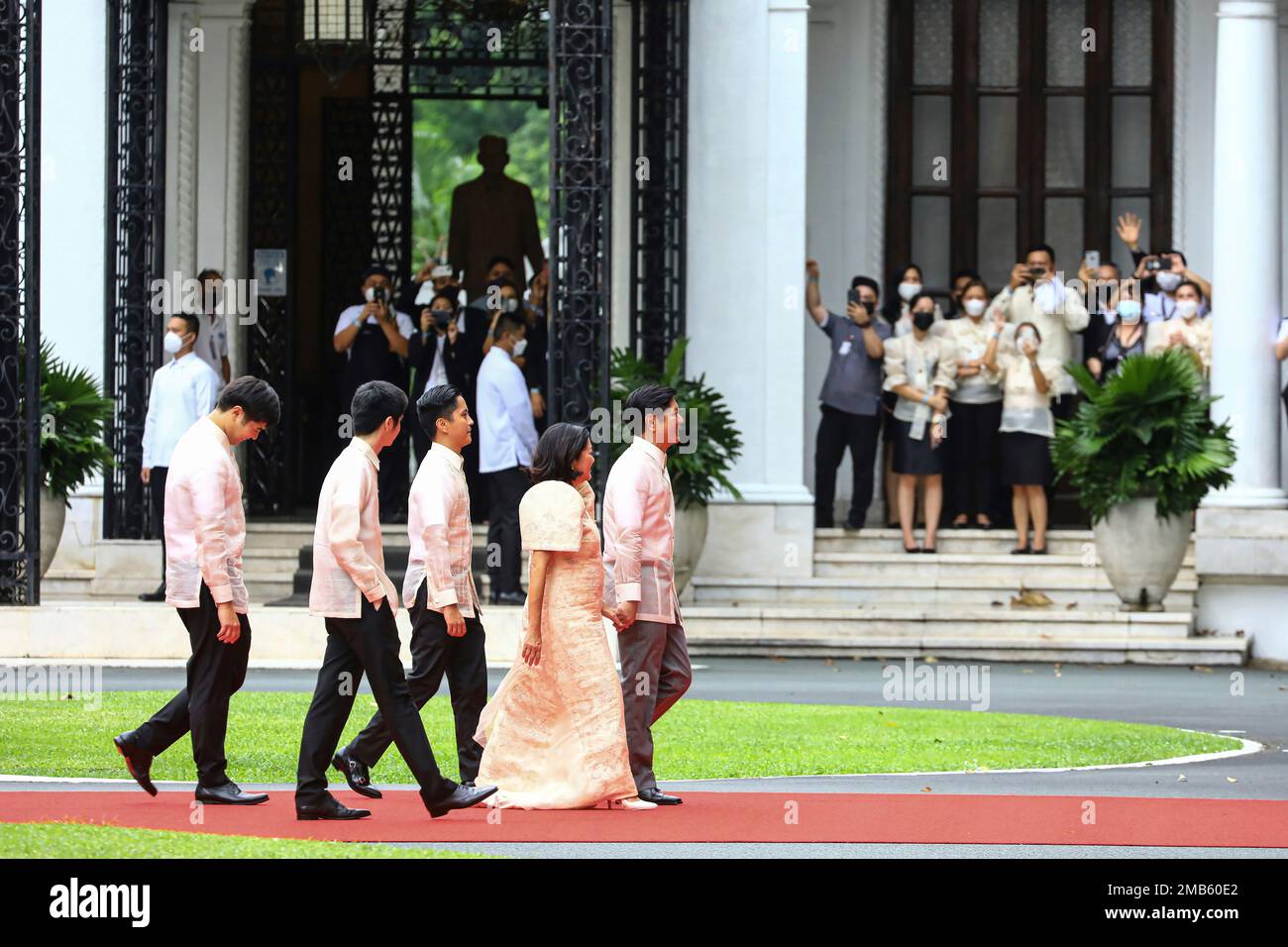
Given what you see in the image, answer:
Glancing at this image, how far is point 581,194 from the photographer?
17594 mm

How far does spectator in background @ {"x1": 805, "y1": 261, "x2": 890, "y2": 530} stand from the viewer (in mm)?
19828

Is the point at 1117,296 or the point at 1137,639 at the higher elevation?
the point at 1117,296

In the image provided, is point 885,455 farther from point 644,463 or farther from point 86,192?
Result: point 644,463

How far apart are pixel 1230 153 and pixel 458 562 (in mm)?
11261

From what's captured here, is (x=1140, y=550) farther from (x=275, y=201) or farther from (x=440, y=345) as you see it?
(x=275, y=201)

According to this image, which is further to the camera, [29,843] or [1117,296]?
[1117,296]

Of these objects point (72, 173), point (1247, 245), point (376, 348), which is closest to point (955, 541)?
point (1247, 245)

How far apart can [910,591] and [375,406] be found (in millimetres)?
10140

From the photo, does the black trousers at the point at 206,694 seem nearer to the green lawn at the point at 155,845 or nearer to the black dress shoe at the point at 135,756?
the black dress shoe at the point at 135,756

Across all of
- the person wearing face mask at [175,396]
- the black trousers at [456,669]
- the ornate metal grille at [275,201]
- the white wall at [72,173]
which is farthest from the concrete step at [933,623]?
the black trousers at [456,669]

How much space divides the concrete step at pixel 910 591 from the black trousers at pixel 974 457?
3.10ft

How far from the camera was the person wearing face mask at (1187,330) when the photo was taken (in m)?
19.7

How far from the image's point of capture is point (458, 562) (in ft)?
33.6

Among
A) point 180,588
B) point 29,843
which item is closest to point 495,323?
point 180,588
